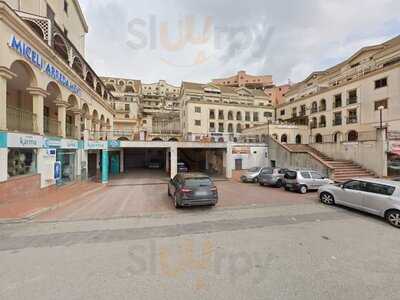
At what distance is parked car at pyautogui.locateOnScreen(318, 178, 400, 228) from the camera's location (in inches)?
279

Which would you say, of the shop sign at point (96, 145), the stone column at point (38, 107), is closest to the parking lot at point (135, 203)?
the stone column at point (38, 107)

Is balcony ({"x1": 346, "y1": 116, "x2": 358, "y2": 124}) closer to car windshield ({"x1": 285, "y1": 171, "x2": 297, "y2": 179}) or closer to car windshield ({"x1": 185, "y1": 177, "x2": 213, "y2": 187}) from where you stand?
car windshield ({"x1": 285, "y1": 171, "x2": 297, "y2": 179})

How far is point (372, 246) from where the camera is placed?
5.32m

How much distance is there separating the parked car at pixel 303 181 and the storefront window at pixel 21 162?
14.4 metres

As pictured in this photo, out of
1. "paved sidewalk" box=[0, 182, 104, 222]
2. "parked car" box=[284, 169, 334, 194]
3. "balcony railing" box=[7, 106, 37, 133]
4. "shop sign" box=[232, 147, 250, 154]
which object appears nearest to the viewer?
"paved sidewalk" box=[0, 182, 104, 222]

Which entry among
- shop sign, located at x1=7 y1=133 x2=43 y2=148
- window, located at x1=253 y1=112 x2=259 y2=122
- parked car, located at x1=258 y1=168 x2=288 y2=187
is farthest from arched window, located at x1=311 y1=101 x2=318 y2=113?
shop sign, located at x1=7 y1=133 x2=43 y2=148

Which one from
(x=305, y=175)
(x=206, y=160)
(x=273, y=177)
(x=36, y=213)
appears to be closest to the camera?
(x=36, y=213)

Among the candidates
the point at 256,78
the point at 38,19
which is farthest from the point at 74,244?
the point at 256,78

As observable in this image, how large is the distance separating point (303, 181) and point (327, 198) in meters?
2.91

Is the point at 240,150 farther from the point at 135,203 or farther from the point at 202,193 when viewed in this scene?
the point at 135,203

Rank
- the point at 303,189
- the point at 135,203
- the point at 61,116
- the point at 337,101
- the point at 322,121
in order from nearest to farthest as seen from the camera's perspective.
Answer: the point at 135,203, the point at 303,189, the point at 61,116, the point at 337,101, the point at 322,121

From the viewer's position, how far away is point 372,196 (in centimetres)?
773

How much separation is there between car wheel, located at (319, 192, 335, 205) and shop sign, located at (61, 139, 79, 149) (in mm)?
15007

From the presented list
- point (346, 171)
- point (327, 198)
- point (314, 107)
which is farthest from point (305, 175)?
point (314, 107)
